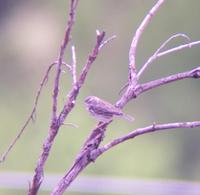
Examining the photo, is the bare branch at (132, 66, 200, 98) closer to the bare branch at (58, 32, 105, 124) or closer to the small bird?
the bare branch at (58, 32, 105, 124)

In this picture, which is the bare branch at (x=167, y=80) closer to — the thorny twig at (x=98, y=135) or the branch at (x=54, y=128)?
the thorny twig at (x=98, y=135)

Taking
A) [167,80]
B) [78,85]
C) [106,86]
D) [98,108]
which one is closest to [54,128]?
[78,85]

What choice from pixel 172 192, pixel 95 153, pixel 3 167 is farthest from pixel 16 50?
pixel 95 153

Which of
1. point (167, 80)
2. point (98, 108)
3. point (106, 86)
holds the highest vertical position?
point (106, 86)

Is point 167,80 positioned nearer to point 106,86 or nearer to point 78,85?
point 78,85

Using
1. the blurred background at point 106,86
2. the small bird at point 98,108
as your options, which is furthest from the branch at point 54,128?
the blurred background at point 106,86

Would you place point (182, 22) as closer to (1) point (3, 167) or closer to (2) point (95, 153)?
(1) point (3, 167)

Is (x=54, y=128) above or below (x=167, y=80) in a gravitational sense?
below

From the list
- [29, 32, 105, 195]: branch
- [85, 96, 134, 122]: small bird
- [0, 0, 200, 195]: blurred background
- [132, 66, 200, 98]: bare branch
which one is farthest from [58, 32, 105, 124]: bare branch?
[0, 0, 200, 195]: blurred background
